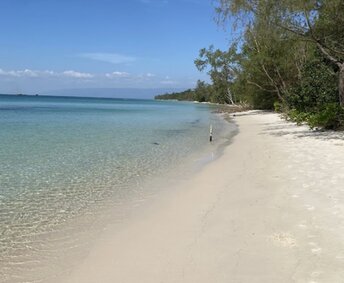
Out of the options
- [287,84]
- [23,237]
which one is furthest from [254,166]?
[287,84]

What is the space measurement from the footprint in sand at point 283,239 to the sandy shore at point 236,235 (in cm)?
1

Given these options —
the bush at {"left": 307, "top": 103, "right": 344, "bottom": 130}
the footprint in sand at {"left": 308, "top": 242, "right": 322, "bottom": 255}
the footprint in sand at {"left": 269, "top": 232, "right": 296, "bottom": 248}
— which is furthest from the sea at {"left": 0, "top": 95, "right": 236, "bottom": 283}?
the bush at {"left": 307, "top": 103, "right": 344, "bottom": 130}

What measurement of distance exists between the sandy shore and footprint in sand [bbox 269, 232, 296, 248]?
0.01 meters

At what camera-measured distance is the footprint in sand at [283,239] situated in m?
5.66

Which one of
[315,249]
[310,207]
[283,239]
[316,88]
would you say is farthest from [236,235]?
[316,88]

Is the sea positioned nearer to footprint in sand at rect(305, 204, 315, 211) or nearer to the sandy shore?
the sandy shore

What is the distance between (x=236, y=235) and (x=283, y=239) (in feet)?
2.37

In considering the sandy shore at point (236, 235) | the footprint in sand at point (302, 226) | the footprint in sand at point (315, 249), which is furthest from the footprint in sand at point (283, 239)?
the footprint in sand at point (302, 226)

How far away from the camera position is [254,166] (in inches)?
489

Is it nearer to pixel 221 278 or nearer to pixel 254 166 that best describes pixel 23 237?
pixel 221 278

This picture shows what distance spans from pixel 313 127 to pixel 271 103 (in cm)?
3387

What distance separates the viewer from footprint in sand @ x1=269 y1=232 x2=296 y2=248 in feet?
18.6

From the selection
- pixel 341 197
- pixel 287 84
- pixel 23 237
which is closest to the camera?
pixel 23 237

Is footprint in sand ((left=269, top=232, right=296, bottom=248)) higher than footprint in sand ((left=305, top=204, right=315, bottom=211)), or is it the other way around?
footprint in sand ((left=305, top=204, right=315, bottom=211))
